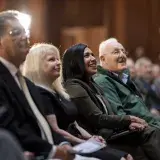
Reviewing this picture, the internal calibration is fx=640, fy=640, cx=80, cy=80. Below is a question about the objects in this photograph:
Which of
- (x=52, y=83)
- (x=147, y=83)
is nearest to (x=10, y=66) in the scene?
(x=52, y=83)

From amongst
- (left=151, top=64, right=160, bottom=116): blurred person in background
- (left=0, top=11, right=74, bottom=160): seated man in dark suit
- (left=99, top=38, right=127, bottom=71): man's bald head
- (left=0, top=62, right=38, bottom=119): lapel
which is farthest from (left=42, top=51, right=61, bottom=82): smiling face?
(left=151, top=64, right=160, bottom=116): blurred person in background

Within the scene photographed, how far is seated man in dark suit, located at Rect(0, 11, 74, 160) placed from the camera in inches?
145

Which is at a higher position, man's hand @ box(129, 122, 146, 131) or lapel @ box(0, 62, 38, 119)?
lapel @ box(0, 62, 38, 119)

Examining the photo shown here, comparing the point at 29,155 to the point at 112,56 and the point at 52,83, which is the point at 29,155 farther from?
the point at 112,56

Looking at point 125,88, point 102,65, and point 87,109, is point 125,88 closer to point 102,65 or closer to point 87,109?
point 102,65

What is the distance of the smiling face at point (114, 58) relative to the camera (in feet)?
18.8

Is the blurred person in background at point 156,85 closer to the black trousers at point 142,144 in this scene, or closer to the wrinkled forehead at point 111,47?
the wrinkled forehead at point 111,47

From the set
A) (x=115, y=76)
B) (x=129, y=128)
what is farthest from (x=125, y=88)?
(x=129, y=128)

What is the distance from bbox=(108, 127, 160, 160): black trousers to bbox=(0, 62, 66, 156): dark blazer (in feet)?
4.37

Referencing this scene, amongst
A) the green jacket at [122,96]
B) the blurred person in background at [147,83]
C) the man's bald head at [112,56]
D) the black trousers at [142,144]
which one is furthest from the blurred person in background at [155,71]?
the black trousers at [142,144]

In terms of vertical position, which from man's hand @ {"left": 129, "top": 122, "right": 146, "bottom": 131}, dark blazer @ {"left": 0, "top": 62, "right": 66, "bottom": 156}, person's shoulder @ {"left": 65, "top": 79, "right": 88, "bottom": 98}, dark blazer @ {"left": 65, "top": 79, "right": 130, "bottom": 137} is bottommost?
man's hand @ {"left": 129, "top": 122, "right": 146, "bottom": 131}

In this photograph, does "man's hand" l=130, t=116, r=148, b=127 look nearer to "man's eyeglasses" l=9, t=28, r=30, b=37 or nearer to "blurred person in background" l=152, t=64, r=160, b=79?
"man's eyeglasses" l=9, t=28, r=30, b=37

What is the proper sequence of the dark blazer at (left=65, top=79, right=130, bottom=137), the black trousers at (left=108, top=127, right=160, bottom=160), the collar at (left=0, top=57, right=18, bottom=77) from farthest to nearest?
the black trousers at (left=108, top=127, right=160, bottom=160), the dark blazer at (left=65, top=79, right=130, bottom=137), the collar at (left=0, top=57, right=18, bottom=77)

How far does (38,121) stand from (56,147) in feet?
0.68
